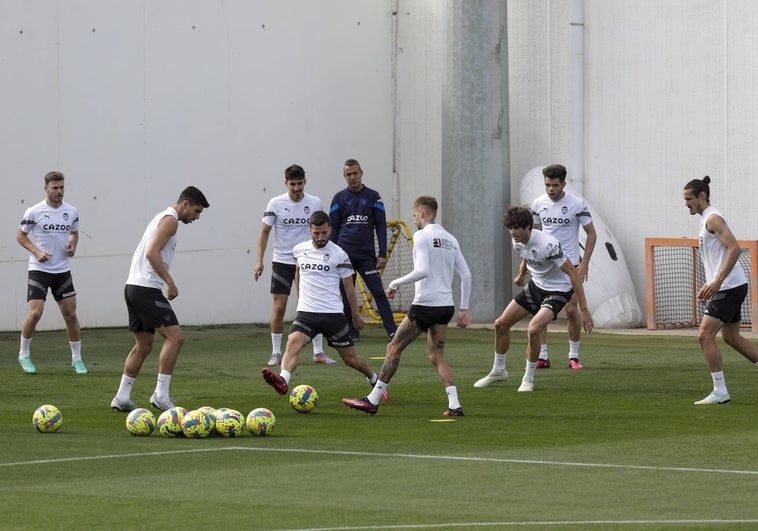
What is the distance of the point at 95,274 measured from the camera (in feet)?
84.3

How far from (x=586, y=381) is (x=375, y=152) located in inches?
530

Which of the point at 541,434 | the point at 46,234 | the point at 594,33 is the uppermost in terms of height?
the point at 594,33

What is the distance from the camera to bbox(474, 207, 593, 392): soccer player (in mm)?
15383

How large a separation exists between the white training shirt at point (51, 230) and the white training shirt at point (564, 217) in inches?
219

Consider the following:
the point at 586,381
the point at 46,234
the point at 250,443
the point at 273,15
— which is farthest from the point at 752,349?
the point at 273,15

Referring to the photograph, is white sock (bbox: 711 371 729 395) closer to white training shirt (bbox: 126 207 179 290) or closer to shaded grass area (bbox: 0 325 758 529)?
shaded grass area (bbox: 0 325 758 529)

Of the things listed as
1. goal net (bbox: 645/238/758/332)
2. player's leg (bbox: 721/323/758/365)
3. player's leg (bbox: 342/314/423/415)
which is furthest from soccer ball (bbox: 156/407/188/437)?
goal net (bbox: 645/238/758/332)

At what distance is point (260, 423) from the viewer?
1252 centimetres

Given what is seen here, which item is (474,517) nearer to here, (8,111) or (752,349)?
(752,349)

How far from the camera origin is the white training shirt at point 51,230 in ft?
60.6

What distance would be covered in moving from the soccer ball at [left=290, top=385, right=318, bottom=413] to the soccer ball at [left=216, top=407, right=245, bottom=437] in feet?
4.97

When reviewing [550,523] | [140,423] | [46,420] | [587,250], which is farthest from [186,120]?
[550,523]

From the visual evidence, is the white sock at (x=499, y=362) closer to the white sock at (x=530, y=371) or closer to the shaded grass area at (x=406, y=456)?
the shaded grass area at (x=406, y=456)

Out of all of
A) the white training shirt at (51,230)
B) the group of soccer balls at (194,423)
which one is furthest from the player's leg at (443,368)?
the white training shirt at (51,230)
